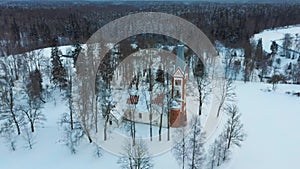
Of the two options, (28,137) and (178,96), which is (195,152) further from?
(28,137)

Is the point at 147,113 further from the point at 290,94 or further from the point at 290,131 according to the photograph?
the point at 290,94

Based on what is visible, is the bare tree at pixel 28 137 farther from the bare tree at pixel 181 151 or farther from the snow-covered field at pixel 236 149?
the bare tree at pixel 181 151

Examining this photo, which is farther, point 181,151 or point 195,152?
point 181,151

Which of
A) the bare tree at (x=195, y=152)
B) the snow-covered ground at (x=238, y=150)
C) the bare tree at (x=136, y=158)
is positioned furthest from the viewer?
the snow-covered ground at (x=238, y=150)

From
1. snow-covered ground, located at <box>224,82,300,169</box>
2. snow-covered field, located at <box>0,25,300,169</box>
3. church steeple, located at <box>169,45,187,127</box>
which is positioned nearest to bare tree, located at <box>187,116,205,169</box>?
snow-covered field, located at <box>0,25,300,169</box>

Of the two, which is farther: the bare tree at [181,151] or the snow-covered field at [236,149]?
the snow-covered field at [236,149]

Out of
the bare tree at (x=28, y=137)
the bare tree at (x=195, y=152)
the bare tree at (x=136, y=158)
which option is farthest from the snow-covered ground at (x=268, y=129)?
the bare tree at (x=28, y=137)

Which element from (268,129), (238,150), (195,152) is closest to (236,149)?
(238,150)

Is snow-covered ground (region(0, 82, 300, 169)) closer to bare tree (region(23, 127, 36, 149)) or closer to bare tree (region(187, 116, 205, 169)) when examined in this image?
bare tree (region(23, 127, 36, 149))
